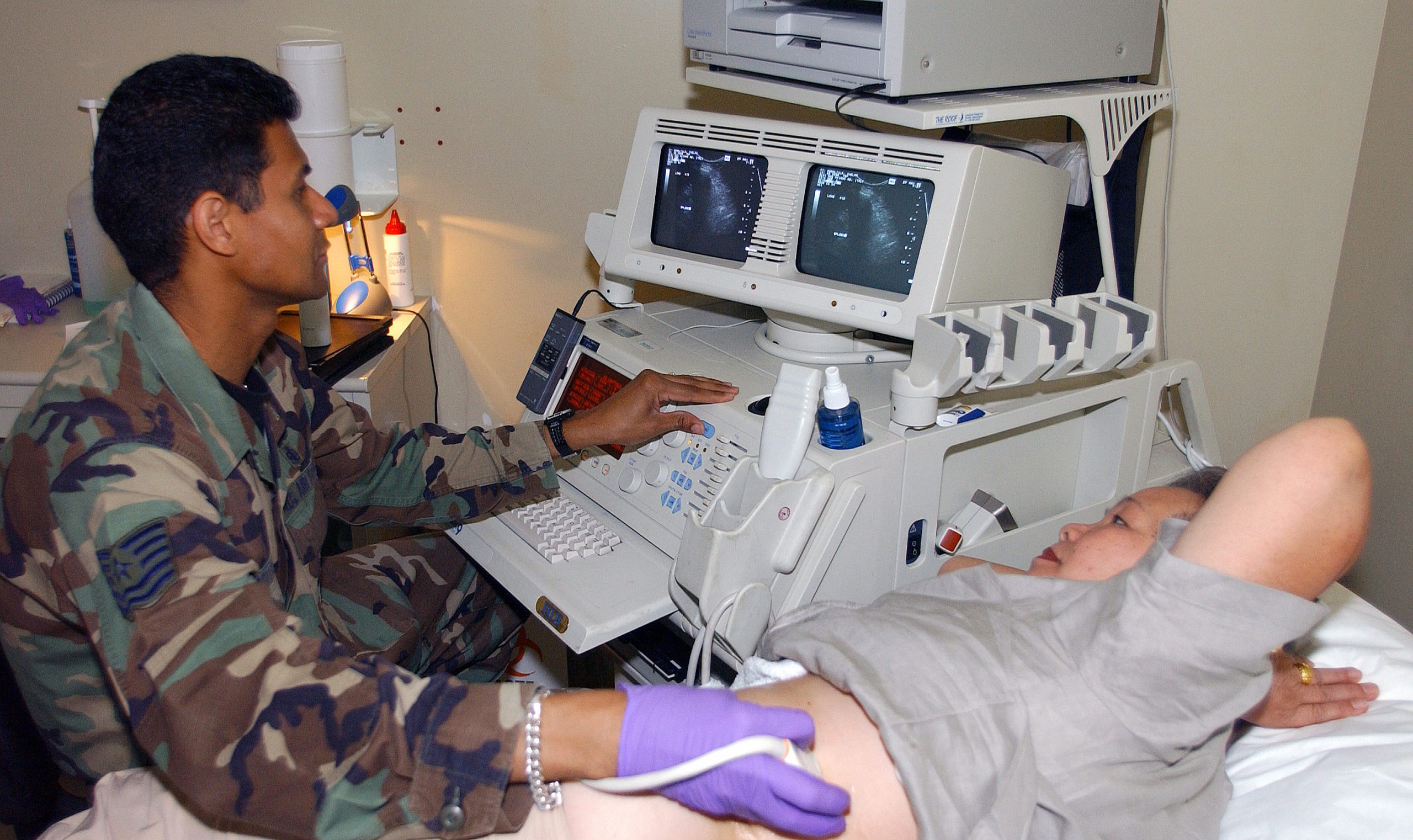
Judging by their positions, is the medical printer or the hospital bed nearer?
the hospital bed

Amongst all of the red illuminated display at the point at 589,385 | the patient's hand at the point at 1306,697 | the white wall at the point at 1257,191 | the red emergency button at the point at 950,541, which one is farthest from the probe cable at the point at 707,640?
the white wall at the point at 1257,191

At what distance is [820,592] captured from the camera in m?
1.43

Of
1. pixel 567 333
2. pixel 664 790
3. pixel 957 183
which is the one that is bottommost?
pixel 664 790

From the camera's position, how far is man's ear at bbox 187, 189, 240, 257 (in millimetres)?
1252

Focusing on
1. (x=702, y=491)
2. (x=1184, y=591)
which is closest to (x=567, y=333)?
(x=702, y=491)

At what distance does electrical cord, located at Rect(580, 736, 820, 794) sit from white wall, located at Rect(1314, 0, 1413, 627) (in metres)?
1.57

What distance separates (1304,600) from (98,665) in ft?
4.57

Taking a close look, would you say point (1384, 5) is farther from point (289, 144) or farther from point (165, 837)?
point (165, 837)

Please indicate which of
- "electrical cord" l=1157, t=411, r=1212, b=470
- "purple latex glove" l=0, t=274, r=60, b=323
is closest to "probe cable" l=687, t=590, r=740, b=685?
"electrical cord" l=1157, t=411, r=1212, b=470

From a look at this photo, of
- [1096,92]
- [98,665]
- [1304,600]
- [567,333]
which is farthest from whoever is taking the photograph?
[567,333]

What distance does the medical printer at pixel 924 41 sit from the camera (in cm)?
150

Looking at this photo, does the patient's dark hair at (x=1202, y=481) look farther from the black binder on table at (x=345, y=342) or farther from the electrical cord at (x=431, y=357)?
the electrical cord at (x=431, y=357)

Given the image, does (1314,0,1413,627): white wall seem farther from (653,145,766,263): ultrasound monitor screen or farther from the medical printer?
(653,145,766,263): ultrasound monitor screen

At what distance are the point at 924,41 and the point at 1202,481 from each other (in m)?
0.74
